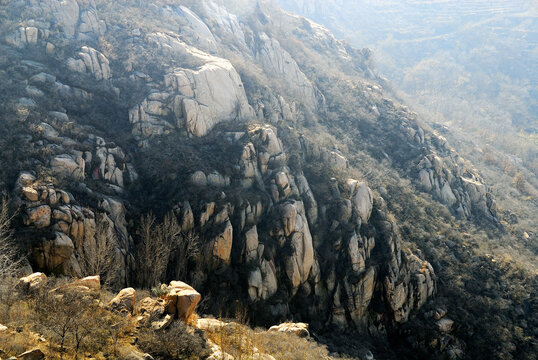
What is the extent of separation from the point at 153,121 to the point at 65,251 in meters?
16.5

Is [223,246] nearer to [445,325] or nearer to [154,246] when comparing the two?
[154,246]

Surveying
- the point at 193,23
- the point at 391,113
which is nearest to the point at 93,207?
the point at 193,23

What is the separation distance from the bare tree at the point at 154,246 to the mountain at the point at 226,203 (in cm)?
14

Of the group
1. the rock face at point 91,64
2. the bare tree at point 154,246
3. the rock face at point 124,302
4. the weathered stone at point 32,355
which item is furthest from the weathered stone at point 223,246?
the rock face at point 91,64

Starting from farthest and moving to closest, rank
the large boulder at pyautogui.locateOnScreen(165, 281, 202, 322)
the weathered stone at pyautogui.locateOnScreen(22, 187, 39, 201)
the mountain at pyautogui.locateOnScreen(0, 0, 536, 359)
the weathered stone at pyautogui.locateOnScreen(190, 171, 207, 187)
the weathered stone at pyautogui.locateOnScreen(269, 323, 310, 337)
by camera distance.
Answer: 1. the weathered stone at pyautogui.locateOnScreen(190, 171, 207, 187)
2. the mountain at pyautogui.locateOnScreen(0, 0, 536, 359)
3. the weathered stone at pyautogui.locateOnScreen(22, 187, 39, 201)
4. the weathered stone at pyautogui.locateOnScreen(269, 323, 310, 337)
5. the large boulder at pyautogui.locateOnScreen(165, 281, 202, 322)

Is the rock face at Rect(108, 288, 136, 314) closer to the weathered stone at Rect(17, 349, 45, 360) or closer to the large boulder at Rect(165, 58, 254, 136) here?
the weathered stone at Rect(17, 349, 45, 360)

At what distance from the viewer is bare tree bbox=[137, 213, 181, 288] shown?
82.6 ft

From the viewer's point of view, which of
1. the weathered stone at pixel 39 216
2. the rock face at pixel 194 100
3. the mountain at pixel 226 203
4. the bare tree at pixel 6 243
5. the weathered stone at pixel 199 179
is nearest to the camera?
the bare tree at pixel 6 243

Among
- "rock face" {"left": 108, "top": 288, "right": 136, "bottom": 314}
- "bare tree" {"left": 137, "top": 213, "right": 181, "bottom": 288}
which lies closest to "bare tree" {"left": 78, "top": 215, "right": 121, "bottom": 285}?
"bare tree" {"left": 137, "top": 213, "right": 181, "bottom": 288}

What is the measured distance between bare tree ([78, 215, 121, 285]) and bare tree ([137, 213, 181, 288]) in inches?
76.7

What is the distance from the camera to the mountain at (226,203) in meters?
25.5

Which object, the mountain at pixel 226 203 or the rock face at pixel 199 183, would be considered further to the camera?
the mountain at pixel 226 203

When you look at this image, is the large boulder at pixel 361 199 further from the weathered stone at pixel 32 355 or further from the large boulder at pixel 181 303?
the weathered stone at pixel 32 355

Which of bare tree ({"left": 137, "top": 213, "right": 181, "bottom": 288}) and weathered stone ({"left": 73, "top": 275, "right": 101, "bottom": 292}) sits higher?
weathered stone ({"left": 73, "top": 275, "right": 101, "bottom": 292})
